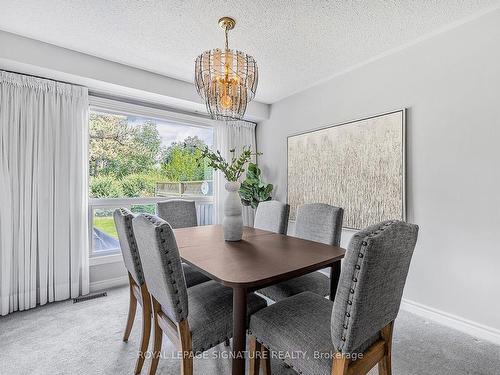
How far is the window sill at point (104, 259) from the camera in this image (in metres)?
2.96

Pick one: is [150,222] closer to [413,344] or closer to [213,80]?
[213,80]

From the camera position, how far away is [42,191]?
257cm

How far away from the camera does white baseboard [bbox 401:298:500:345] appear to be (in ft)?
6.53

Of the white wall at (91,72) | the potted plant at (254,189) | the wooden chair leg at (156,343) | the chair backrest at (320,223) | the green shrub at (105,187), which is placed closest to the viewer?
the wooden chair leg at (156,343)

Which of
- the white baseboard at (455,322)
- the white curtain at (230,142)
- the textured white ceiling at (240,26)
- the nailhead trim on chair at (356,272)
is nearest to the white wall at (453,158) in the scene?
the white baseboard at (455,322)

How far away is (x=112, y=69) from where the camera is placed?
8.96 ft

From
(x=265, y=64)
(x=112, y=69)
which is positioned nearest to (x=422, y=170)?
(x=265, y=64)

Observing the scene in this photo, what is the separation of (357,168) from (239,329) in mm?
2226

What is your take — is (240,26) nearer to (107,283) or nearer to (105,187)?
(105,187)

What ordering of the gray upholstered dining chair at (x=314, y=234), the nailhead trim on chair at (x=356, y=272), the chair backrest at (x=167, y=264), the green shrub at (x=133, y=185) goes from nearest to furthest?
the nailhead trim on chair at (x=356, y=272) < the chair backrest at (x=167, y=264) < the gray upholstered dining chair at (x=314, y=234) < the green shrub at (x=133, y=185)

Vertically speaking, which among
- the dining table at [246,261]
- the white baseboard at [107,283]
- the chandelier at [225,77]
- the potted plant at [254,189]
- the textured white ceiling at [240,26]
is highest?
the textured white ceiling at [240,26]

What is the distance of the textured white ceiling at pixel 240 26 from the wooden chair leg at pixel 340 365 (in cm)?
218

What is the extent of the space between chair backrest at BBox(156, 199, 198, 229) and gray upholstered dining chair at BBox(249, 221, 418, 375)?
167 cm

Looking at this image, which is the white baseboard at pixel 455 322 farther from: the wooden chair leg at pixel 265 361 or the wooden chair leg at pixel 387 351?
the wooden chair leg at pixel 265 361
